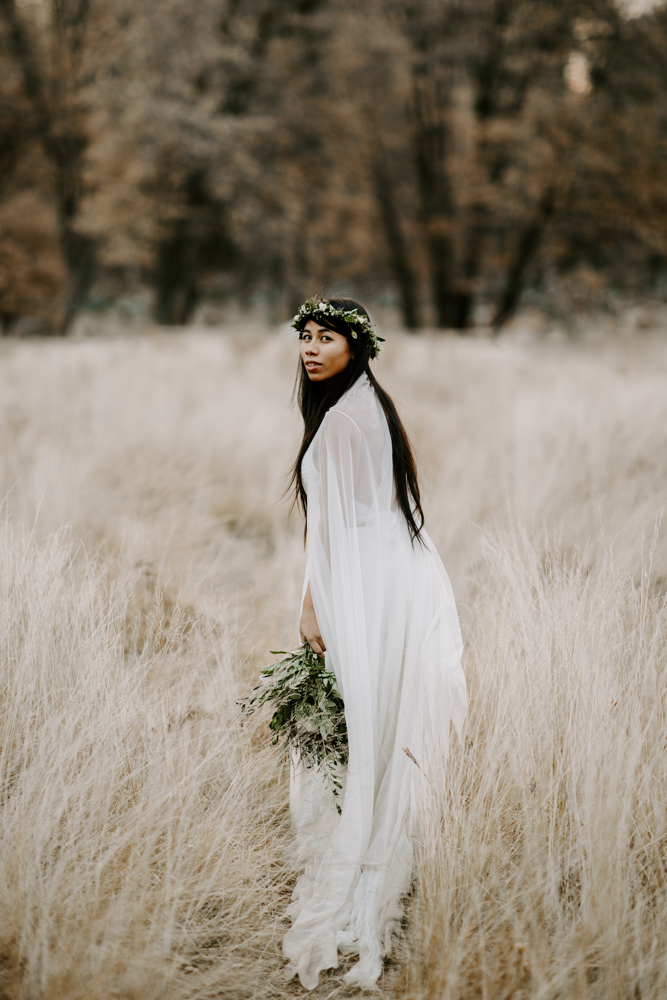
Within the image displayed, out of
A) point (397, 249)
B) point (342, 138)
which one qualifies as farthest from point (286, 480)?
point (342, 138)

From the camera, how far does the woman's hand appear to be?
6.89ft

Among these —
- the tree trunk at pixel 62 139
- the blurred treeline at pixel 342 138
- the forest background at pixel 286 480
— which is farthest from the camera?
the tree trunk at pixel 62 139

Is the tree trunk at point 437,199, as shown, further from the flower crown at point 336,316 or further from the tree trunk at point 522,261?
the flower crown at point 336,316

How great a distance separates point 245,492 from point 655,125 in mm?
13223

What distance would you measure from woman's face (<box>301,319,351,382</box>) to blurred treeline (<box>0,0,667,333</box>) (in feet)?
43.4

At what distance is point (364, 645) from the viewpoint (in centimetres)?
198

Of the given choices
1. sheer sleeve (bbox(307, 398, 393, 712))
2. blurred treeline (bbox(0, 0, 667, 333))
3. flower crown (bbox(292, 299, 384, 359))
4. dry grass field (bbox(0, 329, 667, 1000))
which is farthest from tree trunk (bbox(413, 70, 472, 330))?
sheer sleeve (bbox(307, 398, 393, 712))

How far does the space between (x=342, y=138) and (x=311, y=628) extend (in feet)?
60.2

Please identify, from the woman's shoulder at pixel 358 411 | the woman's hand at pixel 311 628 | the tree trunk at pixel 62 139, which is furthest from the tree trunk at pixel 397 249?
the woman's hand at pixel 311 628

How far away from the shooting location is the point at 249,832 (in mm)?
2057

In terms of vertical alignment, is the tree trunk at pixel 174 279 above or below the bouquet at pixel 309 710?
above

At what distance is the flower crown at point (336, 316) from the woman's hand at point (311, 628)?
36.2 inches

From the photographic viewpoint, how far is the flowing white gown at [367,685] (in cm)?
193

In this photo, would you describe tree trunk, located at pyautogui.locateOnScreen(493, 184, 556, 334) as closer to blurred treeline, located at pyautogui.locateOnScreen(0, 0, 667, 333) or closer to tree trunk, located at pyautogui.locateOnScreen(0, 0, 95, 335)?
blurred treeline, located at pyautogui.locateOnScreen(0, 0, 667, 333)
